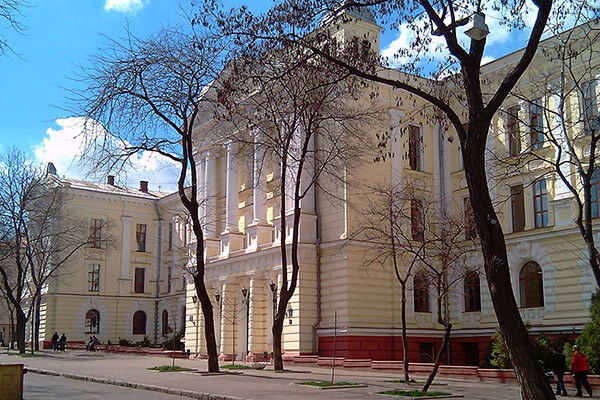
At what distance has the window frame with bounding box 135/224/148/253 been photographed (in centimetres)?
6469

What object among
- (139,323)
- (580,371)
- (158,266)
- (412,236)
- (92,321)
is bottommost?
(139,323)

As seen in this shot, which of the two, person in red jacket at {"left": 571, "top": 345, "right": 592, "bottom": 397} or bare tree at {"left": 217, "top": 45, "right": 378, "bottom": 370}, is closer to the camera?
bare tree at {"left": 217, "top": 45, "right": 378, "bottom": 370}

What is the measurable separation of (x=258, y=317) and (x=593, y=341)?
62.0 feet

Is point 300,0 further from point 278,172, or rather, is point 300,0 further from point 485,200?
point 278,172

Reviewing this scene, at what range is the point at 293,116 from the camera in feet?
95.2

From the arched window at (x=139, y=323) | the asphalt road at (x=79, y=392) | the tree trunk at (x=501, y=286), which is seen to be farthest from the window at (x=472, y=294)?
the arched window at (x=139, y=323)

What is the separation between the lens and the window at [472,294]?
3466 cm

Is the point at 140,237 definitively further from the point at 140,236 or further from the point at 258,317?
the point at 258,317

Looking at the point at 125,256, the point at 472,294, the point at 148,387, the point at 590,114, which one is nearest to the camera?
the point at 148,387

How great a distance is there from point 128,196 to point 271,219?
93.1ft

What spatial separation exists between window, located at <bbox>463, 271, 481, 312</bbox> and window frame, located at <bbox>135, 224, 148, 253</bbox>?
37031mm

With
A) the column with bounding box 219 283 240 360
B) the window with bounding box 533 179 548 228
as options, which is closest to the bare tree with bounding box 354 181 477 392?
the window with bounding box 533 179 548 228

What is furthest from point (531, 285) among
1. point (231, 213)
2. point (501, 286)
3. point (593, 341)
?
point (501, 286)

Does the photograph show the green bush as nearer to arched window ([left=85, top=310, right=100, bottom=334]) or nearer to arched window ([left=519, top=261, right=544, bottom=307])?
arched window ([left=519, top=261, right=544, bottom=307])
